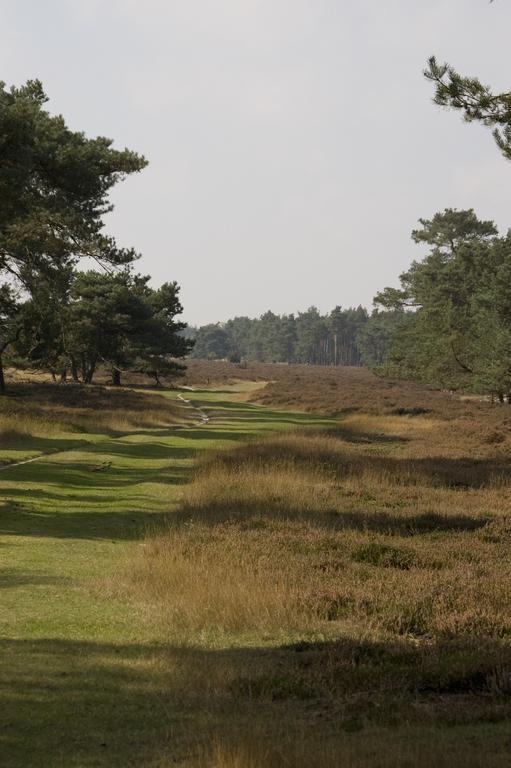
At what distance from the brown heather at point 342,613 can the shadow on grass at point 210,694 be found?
0.08 ft

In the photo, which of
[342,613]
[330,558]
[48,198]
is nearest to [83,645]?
[342,613]

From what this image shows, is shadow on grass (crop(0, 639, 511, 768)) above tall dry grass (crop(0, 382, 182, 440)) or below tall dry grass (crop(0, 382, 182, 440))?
below

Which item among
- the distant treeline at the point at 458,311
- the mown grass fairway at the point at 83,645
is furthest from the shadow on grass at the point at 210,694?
the distant treeline at the point at 458,311

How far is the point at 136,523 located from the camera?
47.3 feet

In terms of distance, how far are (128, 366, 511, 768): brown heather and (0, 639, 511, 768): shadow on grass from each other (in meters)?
0.03

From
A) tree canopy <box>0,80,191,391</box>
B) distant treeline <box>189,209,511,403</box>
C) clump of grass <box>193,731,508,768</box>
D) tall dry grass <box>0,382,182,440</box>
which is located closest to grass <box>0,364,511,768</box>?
clump of grass <box>193,731,508,768</box>

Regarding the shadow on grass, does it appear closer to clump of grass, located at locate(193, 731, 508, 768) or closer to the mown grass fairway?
the mown grass fairway

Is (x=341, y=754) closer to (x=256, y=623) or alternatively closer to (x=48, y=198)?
(x=256, y=623)

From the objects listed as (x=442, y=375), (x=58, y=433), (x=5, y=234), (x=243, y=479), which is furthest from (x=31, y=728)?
(x=442, y=375)

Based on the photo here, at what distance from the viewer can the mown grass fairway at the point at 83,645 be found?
5406mm

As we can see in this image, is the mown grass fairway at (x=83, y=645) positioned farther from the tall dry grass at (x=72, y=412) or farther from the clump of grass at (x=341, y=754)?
the tall dry grass at (x=72, y=412)

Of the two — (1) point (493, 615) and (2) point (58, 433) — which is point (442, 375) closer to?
(2) point (58, 433)

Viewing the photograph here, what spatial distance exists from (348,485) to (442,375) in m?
39.7

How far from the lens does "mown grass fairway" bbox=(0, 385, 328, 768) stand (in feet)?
17.7
